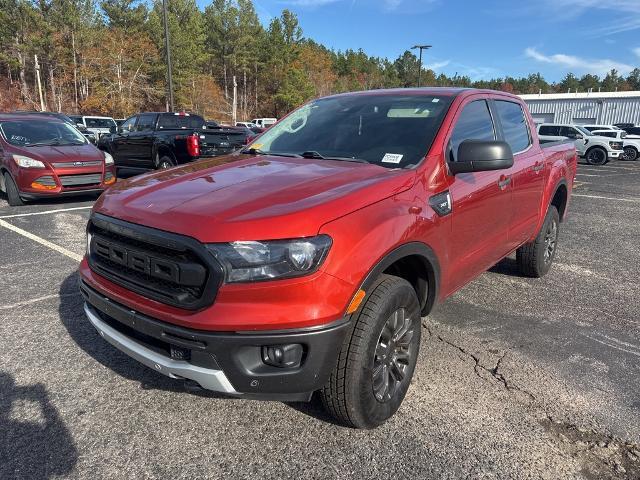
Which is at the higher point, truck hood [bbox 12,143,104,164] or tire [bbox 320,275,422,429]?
truck hood [bbox 12,143,104,164]

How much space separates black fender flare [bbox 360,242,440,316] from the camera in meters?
2.23

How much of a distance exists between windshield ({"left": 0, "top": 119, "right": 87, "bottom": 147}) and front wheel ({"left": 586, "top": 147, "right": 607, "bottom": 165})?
2224cm

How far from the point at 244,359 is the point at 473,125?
246 cm

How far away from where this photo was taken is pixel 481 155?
9.16 feet

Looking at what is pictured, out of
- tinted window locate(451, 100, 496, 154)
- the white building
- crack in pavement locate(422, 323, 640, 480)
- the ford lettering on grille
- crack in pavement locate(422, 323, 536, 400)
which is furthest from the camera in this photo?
the white building

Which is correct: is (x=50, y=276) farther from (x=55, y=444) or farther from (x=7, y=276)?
(x=55, y=444)

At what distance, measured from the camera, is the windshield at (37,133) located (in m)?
8.84

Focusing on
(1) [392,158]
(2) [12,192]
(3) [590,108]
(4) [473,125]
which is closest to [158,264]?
(1) [392,158]

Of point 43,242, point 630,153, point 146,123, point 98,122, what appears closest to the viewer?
point 43,242

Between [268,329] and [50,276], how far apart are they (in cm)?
368

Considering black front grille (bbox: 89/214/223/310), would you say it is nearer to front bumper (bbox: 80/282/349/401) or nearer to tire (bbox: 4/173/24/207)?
front bumper (bbox: 80/282/349/401)

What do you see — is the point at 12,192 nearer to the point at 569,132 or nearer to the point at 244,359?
the point at 244,359

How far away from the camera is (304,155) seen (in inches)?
127

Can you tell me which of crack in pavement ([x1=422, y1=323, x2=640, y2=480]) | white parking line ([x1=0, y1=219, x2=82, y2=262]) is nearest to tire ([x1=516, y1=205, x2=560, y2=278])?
crack in pavement ([x1=422, y1=323, x2=640, y2=480])
